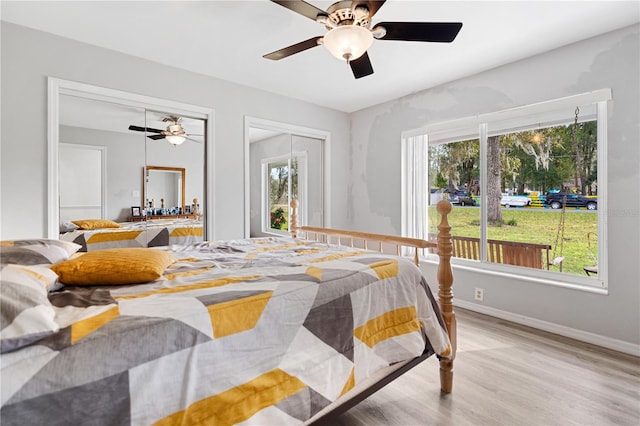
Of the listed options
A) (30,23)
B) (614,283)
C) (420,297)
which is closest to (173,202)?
(30,23)

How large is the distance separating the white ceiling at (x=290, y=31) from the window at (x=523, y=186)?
58 centimetres

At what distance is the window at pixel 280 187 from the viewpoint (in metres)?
4.00

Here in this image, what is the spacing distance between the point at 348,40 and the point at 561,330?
2.90 meters

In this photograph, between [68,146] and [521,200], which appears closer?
[68,146]

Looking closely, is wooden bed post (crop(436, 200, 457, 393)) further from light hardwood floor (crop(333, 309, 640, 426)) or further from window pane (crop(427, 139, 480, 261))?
window pane (crop(427, 139, 480, 261))

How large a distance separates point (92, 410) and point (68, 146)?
2572 millimetres

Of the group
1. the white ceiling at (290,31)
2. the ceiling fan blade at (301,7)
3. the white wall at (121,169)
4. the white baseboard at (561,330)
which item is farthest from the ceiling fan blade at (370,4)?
the white baseboard at (561,330)

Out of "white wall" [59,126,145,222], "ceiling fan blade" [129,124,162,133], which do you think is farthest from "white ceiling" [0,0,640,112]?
"white wall" [59,126,145,222]

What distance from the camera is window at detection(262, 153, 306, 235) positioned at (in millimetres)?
4000

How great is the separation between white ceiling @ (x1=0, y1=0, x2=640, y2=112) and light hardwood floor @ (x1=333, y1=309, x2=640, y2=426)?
247 cm

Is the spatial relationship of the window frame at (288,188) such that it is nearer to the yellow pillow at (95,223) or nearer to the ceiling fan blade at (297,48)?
the yellow pillow at (95,223)

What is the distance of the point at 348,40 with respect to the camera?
1726 millimetres

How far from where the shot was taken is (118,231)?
268 centimetres

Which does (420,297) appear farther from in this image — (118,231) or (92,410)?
(118,231)
